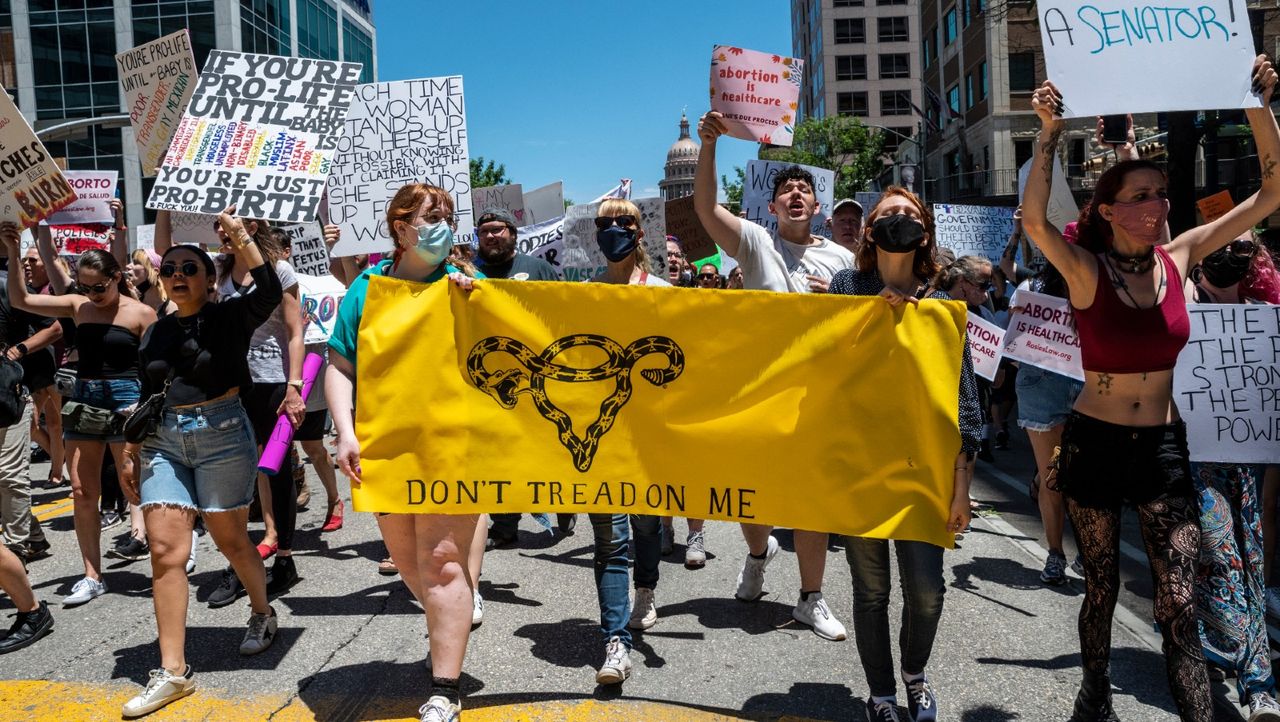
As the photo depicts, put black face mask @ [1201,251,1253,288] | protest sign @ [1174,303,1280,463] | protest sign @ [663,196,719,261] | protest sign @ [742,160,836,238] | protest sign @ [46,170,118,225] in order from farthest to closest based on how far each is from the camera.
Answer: protest sign @ [663,196,719,261], protest sign @ [742,160,836,238], protest sign @ [46,170,118,225], black face mask @ [1201,251,1253,288], protest sign @ [1174,303,1280,463]

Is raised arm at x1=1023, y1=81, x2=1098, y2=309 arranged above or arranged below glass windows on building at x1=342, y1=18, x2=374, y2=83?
below

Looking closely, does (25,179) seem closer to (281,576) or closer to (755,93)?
(281,576)

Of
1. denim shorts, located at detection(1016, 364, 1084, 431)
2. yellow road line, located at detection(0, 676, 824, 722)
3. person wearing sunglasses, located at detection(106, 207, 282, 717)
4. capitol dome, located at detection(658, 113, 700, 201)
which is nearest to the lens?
yellow road line, located at detection(0, 676, 824, 722)

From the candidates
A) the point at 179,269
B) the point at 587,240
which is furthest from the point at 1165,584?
the point at 587,240

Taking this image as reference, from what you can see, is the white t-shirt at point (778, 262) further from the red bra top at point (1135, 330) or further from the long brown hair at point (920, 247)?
the red bra top at point (1135, 330)

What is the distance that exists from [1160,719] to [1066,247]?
5.96 ft

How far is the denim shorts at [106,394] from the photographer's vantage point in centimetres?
564

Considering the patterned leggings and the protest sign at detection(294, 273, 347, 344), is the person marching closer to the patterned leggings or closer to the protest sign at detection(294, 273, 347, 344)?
the patterned leggings

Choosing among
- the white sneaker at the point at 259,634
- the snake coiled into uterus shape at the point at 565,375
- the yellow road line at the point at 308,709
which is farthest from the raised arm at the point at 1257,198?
the white sneaker at the point at 259,634

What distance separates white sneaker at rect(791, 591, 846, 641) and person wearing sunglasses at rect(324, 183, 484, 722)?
173 centimetres

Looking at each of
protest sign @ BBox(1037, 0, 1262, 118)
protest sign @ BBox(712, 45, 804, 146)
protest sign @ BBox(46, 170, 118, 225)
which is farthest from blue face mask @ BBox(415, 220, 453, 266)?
protest sign @ BBox(46, 170, 118, 225)

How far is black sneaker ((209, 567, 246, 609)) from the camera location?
5.30 meters

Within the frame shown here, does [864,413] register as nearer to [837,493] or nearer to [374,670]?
[837,493]

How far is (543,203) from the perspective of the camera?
1145 cm
